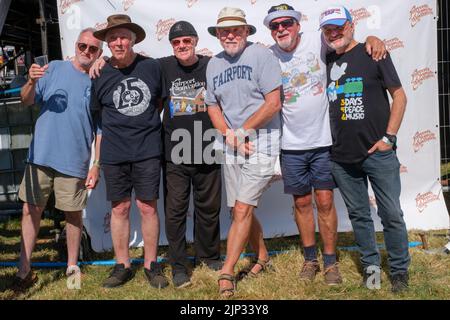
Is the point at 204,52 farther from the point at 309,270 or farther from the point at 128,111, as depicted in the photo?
the point at 309,270

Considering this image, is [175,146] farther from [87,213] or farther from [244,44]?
[87,213]

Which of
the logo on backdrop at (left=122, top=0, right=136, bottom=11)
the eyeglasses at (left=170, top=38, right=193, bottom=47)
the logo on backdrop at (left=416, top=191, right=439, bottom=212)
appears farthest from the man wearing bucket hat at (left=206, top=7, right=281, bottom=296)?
the logo on backdrop at (left=416, top=191, right=439, bottom=212)

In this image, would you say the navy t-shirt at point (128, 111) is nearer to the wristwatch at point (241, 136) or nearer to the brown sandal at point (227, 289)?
the wristwatch at point (241, 136)

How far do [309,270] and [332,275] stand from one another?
20 cm

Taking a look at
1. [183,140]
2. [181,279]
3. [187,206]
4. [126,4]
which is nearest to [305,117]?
[183,140]

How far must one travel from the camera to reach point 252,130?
139 inches

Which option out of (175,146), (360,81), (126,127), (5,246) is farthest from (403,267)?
(5,246)

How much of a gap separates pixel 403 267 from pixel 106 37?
9.38 feet

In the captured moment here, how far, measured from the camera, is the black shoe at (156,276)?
383 cm

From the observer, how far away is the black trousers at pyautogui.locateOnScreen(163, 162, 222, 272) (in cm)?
396

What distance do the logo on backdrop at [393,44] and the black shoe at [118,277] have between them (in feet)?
11.5

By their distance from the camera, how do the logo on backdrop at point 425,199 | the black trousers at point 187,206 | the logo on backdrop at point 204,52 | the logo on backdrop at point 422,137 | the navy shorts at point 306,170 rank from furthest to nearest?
the logo on backdrop at point 425,199 → the logo on backdrop at point 422,137 → the logo on backdrop at point 204,52 → the black trousers at point 187,206 → the navy shorts at point 306,170

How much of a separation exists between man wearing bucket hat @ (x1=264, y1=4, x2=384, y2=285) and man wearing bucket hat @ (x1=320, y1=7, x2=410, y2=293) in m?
0.12

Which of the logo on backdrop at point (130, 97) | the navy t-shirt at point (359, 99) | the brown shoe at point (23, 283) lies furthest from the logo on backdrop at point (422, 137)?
the brown shoe at point (23, 283)
